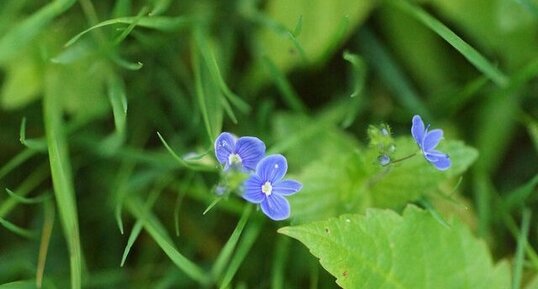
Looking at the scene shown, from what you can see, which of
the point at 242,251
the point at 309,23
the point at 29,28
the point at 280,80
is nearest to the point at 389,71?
the point at 309,23

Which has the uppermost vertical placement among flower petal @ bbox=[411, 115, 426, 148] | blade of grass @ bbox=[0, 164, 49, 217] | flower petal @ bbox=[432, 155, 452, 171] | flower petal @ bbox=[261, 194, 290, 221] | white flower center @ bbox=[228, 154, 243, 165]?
flower petal @ bbox=[411, 115, 426, 148]

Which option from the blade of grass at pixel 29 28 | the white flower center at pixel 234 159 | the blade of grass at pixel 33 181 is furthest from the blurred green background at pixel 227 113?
the white flower center at pixel 234 159

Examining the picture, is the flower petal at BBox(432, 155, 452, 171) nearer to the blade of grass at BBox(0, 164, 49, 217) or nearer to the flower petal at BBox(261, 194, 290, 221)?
the flower petal at BBox(261, 194, 290, 221)

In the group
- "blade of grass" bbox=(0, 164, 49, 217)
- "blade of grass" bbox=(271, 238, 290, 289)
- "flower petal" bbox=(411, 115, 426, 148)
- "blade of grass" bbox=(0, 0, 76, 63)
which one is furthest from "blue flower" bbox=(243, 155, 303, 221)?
"blade of grass" bbox=(0, 164, 49, 217)

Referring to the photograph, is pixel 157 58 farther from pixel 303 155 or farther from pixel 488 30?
pixel 488 30

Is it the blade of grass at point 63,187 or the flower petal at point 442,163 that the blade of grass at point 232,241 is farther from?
the flower petal at point 442,163
